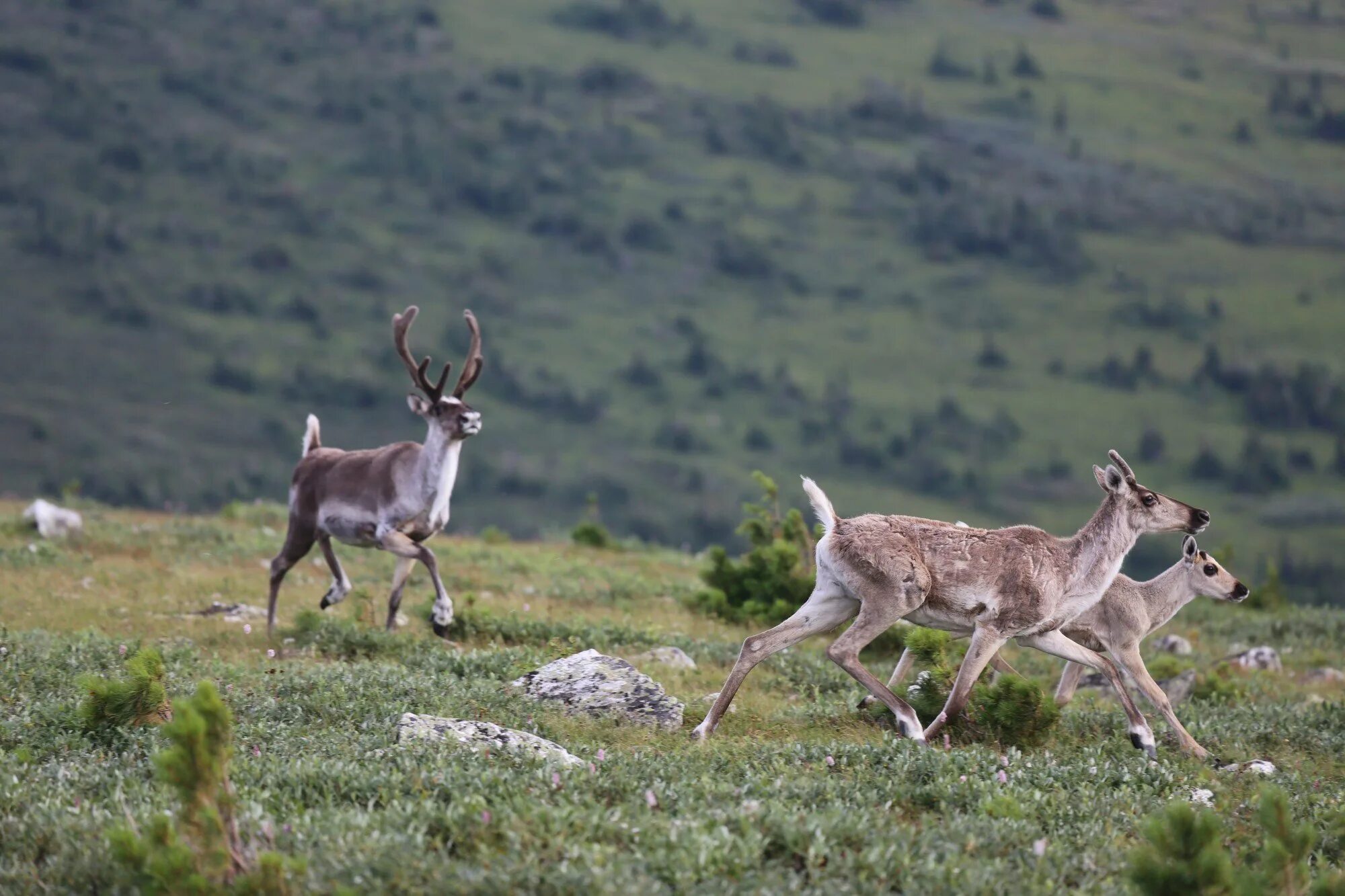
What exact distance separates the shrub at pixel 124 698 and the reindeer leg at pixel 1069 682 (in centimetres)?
815

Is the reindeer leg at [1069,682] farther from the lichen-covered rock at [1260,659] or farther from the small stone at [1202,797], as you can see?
the lichen-covered rock at [1260,659]

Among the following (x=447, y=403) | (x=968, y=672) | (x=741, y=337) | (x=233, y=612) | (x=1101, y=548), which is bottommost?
(x=741, y=337)

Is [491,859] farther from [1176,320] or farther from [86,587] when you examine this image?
[1176,320]

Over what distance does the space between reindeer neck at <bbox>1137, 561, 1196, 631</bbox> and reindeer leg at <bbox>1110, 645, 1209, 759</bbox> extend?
516 millimetres

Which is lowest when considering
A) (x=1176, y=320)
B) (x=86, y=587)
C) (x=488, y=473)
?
(x=488, y=473)

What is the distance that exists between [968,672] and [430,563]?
6.70 meters

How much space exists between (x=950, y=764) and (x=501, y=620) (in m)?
7.60

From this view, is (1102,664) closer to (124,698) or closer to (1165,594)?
(1165,594)

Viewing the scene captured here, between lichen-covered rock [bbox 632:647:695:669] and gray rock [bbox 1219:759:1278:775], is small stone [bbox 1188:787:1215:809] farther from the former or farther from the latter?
lichen-covered rock [bbox 632:647:695:669]

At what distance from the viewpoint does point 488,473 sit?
140 metres

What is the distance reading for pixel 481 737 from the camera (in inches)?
498

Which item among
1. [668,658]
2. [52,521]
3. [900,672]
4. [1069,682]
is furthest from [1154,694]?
[52,521]

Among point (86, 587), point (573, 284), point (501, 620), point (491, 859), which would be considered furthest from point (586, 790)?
point (573, 284)

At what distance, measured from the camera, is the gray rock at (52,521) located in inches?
999
